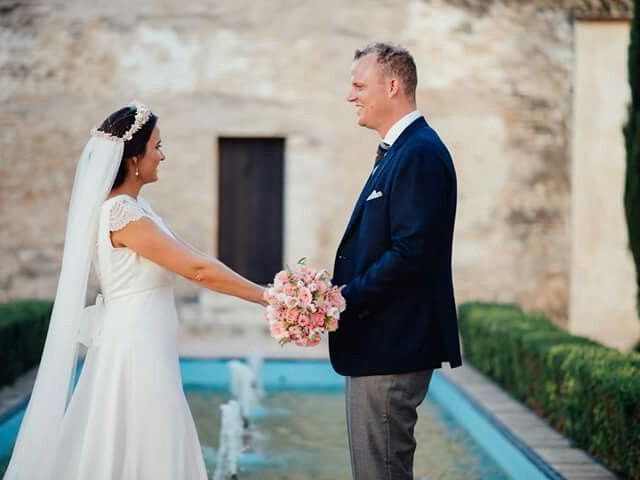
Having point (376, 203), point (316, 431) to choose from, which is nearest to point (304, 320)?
point (376, 203)

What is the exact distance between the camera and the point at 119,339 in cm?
340

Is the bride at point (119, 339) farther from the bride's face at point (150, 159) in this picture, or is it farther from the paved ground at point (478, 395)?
the paved ground at point (478, 395)

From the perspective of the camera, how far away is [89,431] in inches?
131

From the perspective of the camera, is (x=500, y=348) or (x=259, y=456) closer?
(x=259, y=456)

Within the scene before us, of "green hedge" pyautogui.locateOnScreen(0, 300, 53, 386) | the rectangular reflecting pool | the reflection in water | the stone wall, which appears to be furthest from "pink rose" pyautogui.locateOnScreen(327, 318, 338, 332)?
the stone wall

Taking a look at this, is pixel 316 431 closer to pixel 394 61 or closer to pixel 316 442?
pixel 316 442

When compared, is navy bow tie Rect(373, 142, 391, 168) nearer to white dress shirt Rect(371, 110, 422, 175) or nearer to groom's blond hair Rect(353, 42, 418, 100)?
white dress shirt Rect(371, 110, 422, 175)

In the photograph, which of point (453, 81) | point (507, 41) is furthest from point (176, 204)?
point (507, 41)

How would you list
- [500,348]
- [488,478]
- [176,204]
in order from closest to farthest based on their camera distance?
[488,478], [500,348], [176,204]

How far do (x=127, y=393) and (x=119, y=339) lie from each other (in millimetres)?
185

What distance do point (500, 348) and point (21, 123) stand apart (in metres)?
6.77

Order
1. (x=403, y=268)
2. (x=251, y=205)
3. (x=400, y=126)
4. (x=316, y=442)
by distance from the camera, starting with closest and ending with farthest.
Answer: (x=403, y=268) < (x=400, y=126) < (x=316, y=442) < (x=251, y=205)

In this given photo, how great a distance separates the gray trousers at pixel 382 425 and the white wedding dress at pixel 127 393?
68cm

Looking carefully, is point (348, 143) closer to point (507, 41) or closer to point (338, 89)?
point (338, 89)
